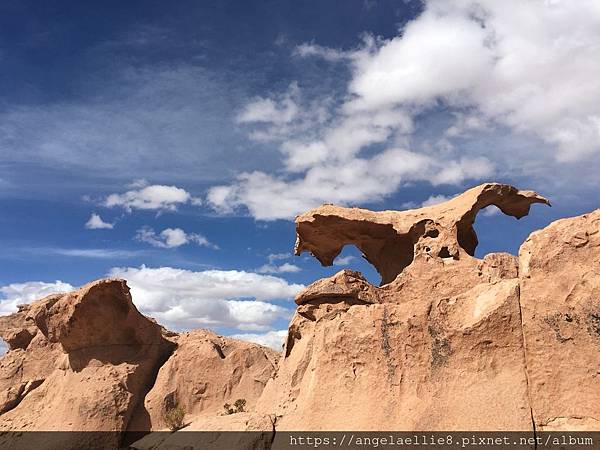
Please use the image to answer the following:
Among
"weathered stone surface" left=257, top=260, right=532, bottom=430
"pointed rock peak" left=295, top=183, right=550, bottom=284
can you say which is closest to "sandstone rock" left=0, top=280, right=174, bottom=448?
"pointed rock peak" left=295, top=183, right=550, bottom=284

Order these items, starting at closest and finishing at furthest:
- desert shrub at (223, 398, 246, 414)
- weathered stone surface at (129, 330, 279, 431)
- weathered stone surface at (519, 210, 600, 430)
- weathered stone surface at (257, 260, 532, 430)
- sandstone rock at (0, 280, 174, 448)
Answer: weathered stone surface at (519, 210, 600, 430) → weathered stone surface at (257, 260, 532, 430) → sandstone rock at (0, 280, 174, 448) → desert shrub at (223, 398, 246, 414) → weathered stone surface at (129, 330, 279, 431)

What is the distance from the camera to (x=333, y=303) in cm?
1309

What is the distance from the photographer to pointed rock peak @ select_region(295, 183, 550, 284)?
14.2m

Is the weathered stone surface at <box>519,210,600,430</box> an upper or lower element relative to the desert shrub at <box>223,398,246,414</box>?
upper

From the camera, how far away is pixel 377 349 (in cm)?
1123

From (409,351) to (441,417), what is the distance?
1.33 m

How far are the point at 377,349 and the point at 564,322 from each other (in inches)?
131

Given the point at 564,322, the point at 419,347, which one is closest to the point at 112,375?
the point at 419,347

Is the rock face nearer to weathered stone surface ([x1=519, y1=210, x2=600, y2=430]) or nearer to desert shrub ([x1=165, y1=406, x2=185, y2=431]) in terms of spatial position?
desert shrub ([x1=165, y1=406, x2=185, y2=431])

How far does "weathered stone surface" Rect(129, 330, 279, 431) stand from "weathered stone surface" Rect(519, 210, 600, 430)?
8738mm

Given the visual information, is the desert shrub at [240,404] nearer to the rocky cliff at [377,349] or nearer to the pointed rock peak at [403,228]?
the rocky cliff at [377,349]

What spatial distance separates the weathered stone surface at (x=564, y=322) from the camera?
9.30m

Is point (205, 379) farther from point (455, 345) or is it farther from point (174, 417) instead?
point (455, 345)

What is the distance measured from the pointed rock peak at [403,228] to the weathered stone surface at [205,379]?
12.1 feet
